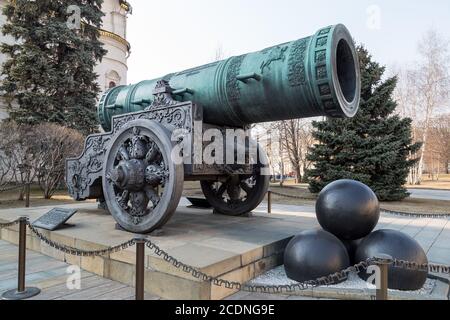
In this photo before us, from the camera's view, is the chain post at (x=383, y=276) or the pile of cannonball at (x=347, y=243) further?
the pile of cannonball at (x=347, y=243)

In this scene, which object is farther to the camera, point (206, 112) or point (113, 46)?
point (113, 46)

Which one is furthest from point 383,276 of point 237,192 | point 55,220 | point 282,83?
point 55,220

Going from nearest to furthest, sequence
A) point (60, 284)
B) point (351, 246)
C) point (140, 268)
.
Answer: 1. point (140, 268)
2. point (60, 284)
3. point (351, 246)

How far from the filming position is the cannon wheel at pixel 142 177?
163 inches

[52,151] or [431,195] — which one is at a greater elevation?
[52,151]

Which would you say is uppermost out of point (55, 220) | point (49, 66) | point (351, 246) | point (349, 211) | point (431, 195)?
point (49, 66)

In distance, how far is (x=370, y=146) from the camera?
1445cm

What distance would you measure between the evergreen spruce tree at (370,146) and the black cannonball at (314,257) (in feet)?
36.3

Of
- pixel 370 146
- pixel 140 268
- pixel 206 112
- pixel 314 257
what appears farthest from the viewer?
pixel 370 146

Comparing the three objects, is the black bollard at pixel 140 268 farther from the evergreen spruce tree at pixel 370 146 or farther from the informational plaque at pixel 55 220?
the evergreen spruce tree at pixel 370 146

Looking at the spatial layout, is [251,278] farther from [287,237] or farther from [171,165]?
[171,165]

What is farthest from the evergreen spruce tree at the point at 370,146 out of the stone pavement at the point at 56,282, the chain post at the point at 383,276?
the chain post at the point at 383,276

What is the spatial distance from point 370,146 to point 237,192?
10041 millimetres

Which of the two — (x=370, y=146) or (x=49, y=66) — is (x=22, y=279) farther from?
(x=49, y=66)
